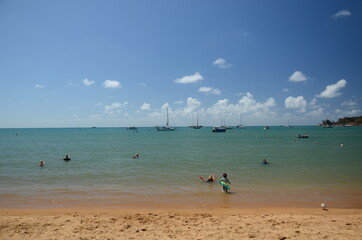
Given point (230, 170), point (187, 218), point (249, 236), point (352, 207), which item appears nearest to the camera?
point (249, 236)

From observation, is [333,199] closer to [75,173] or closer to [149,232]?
[149,232]

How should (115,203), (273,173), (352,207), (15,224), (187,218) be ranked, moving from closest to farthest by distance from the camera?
1. (15,224)
2. (187,218)
3. (352,207)
4. (115,203)
5. (273,173)

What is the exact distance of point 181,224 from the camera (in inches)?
387

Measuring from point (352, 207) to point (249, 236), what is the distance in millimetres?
8263

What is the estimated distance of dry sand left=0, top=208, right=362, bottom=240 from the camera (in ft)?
28.4

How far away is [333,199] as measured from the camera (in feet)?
47.1

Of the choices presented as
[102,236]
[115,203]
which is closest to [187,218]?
[102,236]

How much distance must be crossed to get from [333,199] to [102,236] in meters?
13.5

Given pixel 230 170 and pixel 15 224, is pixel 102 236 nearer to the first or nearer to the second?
pixel 15 224

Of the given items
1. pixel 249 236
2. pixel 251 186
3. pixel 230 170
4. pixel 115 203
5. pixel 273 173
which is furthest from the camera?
pixel 230 170

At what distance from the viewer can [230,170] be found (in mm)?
24562

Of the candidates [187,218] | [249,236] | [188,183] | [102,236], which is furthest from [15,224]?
[188,183]

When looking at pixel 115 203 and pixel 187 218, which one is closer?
pixel 187 218

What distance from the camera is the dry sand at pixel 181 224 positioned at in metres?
8.66
